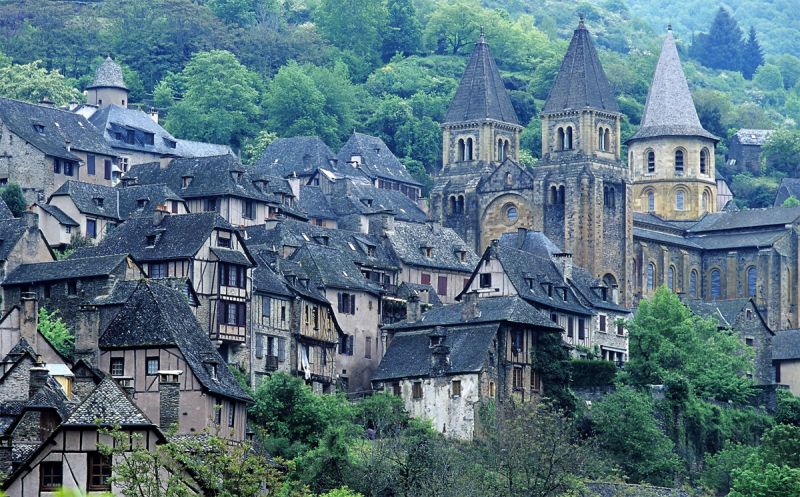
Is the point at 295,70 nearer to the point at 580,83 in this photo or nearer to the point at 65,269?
the point at 580,83

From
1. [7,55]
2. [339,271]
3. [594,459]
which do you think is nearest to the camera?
[594,459]

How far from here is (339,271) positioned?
324 ft

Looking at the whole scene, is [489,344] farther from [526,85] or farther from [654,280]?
[526,85]

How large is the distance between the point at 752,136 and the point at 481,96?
53.6 meters

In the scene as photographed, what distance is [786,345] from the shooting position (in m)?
116

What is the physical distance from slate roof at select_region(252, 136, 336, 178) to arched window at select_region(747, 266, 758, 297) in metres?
27.6

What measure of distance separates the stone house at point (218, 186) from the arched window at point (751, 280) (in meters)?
40.4

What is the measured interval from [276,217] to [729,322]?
2806 centimetres

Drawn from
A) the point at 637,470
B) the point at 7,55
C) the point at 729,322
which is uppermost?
the point at 7,55

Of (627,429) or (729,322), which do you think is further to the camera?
(729,322)

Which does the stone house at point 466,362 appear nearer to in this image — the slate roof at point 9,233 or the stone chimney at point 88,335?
the slate roof at point 9,233

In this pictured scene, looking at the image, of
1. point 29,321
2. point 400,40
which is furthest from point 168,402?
point 400,40

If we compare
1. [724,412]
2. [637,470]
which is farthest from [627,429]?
[724,412]

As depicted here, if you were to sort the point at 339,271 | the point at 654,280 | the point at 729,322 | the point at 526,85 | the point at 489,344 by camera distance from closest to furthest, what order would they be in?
the point at 489,344
the point at 339,271
the point at 729,322
the point at 654,280
the point at 526,85
